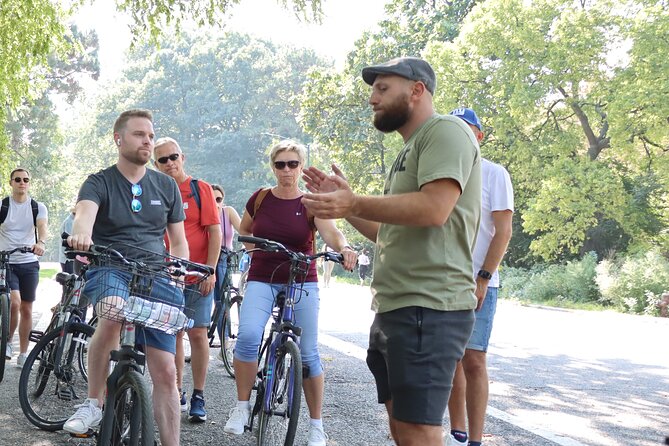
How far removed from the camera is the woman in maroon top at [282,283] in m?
5.75

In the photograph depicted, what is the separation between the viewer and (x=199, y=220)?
6844 mm

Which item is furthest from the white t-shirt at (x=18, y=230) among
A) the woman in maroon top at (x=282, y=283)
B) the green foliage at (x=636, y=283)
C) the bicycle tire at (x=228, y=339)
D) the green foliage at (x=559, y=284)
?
the green foliage at (x=559, y=284)

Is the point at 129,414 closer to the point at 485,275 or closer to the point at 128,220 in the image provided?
the point at 128,220

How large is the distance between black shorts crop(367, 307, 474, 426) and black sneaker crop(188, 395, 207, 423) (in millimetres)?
3444

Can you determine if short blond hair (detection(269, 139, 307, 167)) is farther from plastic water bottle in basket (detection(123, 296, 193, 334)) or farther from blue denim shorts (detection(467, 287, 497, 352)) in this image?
plastic water bottle in basket (detection(123, 296, 193, 334))

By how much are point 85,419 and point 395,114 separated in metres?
2.35

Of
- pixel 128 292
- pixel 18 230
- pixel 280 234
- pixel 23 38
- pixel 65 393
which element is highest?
pixel 23 38

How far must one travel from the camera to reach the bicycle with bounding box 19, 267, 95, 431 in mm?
6363

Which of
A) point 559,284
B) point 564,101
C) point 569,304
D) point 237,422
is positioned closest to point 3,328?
point 237,422

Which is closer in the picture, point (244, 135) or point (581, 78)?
point (581, 78)

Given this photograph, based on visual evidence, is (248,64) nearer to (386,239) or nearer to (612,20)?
(612,20)

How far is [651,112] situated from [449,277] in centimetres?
2458

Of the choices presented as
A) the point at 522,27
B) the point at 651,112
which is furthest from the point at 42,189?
the point at 651,112

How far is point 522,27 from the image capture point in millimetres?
29703
